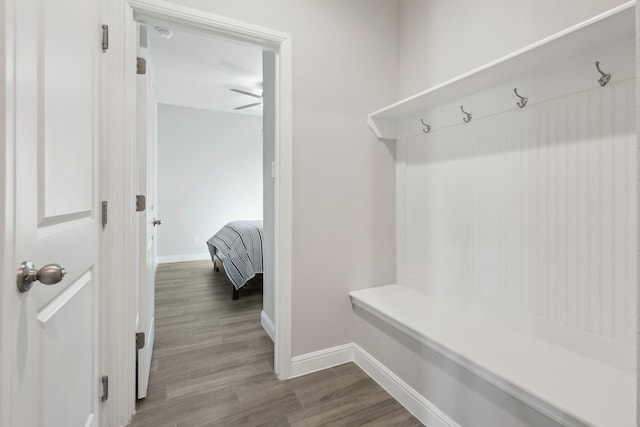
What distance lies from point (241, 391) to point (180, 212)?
13.6ft

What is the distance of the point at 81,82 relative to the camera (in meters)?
1.00

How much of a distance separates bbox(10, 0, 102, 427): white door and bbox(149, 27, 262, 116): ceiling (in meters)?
1.68

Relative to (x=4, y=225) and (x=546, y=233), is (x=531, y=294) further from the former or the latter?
(x=4, y=225)

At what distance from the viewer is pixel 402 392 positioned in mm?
1572

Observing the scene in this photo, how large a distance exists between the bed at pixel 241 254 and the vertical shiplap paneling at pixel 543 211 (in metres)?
1.94

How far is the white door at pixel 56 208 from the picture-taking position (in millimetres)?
622

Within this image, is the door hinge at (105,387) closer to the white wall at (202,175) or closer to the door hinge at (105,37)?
the door hinge at (105,37)

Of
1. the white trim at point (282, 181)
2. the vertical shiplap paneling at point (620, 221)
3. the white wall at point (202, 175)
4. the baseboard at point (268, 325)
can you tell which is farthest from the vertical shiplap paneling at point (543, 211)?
the white wall at point (202, 175)

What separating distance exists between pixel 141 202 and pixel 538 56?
1892 millimetres

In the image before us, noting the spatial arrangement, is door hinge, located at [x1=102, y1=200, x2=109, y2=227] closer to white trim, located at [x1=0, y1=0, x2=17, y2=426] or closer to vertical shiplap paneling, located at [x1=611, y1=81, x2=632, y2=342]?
white trim, located at [x1=0, y1=0, x2=17, y2=426]

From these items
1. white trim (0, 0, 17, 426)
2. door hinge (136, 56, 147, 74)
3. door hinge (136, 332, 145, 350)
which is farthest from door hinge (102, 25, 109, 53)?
door hinge (136, 332, 145, 350)

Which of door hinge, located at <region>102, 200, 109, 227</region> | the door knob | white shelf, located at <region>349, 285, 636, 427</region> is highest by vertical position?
door hinge, located at <region>102, 200, 109, 227</region>

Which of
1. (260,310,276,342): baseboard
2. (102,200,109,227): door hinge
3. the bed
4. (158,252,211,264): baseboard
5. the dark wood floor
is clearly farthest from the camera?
(158,252,211,264): baseboard

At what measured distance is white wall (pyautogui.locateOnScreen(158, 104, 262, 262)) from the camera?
506 cm
